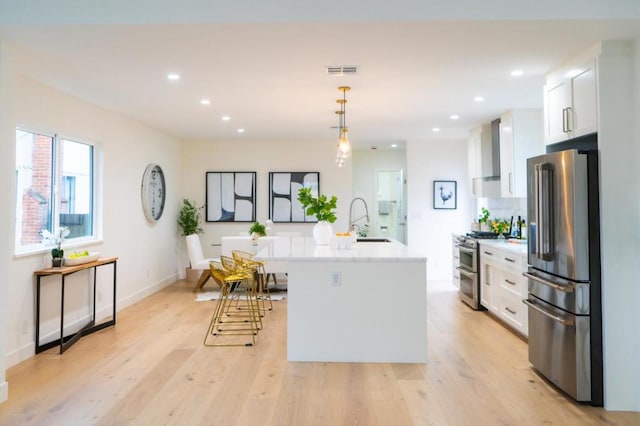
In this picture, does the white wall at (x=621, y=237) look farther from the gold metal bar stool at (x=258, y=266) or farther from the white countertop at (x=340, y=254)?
the gold metal bar stool at (x=258, y=266)

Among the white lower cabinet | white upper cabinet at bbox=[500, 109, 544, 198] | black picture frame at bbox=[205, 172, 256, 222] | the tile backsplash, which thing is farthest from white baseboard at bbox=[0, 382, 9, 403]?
the tile backsplash

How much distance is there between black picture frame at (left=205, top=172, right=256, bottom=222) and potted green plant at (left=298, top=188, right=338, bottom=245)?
130 inches

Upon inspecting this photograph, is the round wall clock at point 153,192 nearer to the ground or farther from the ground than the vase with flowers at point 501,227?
farther from the ground

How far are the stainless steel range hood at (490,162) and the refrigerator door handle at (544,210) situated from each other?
2409 millimetres

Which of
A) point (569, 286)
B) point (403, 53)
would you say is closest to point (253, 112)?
→ point (403, 53)

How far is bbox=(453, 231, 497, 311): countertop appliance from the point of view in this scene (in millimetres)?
5180

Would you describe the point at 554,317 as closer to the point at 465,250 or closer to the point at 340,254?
the point at 340,254

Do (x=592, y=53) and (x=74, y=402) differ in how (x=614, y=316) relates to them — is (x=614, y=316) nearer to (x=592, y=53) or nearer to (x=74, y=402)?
(x=592, y=53)

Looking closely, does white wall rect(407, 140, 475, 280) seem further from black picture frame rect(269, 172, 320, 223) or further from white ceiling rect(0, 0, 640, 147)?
white ceiling rect(0, 0, 640, 147)

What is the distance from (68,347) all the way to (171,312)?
1362 millimetres

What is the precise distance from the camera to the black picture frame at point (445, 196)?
725 cm

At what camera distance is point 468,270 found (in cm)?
541

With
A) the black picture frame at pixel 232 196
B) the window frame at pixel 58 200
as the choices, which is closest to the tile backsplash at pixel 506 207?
the black picture frame at pixel 232 196

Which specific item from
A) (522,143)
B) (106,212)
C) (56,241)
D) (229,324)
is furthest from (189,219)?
(522,143)
